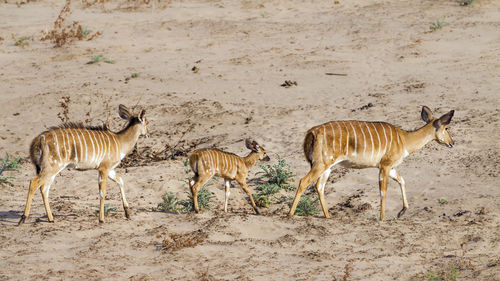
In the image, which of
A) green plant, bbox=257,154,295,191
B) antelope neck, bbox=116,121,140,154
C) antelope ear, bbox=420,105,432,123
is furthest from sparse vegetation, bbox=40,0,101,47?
antelope ear, bbox=420,105,432,123

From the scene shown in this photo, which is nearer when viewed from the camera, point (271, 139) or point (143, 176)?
point (143, 176)

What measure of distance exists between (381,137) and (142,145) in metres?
5.37

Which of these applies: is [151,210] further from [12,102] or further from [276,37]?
[276,37]

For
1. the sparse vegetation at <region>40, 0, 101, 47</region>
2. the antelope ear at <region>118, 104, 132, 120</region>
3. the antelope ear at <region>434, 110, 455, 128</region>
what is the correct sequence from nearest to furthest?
the antelope ear at <region>118, 104, 132, 120</region> < the antelope ear at <region>434, 110, 455, 128</region> < the sparse vegetation at <region>40, 0, 101, 47</region>

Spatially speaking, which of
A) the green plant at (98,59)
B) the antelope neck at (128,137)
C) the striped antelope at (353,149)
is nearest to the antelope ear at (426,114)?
the striped antelope at (353,149)

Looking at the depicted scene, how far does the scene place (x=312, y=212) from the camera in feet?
35.4

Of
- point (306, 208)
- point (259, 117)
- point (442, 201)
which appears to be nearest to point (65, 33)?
point (259, 117)

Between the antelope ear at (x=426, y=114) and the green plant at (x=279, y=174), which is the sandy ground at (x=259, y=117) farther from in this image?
the antelope ear at (x=426, y=114)

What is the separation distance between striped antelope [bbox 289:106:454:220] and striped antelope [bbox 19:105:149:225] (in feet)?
8.34

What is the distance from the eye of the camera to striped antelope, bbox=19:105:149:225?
30.2 feet

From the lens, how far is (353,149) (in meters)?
10.0

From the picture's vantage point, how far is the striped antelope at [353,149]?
9.91m

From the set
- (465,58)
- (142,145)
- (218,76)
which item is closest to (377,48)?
(465,58)

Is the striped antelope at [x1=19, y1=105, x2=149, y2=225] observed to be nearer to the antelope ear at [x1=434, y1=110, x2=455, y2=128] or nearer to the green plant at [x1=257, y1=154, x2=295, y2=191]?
the green plant at [x1=257, y1=154, x2=295, y2=191]
